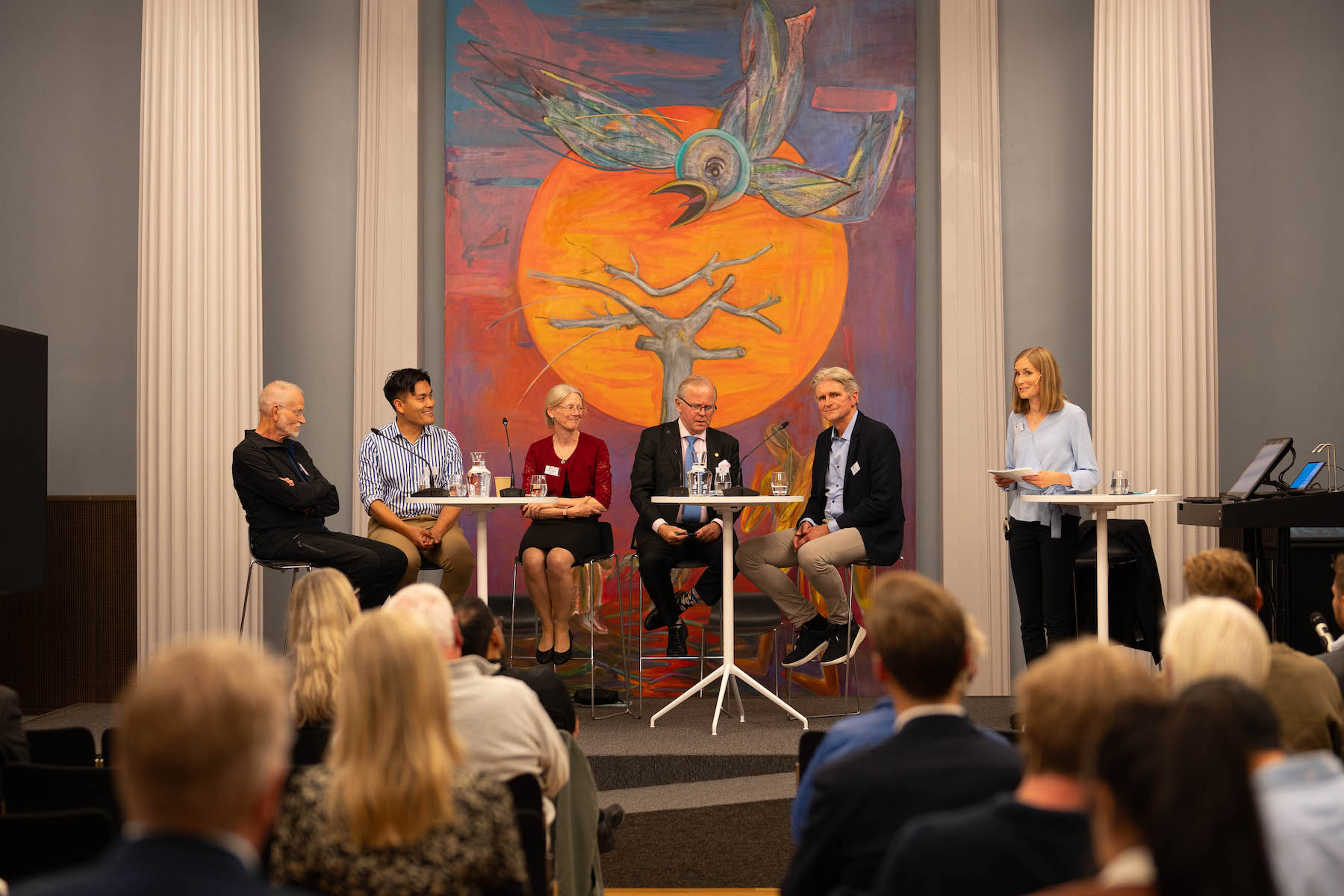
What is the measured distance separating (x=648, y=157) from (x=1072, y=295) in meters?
2.50

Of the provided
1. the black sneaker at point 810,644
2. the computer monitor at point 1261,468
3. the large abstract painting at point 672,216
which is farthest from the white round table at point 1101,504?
the large abstract painting at point 672,216

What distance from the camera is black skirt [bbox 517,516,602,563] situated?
589 centimetres

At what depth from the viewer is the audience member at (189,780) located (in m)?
1.18

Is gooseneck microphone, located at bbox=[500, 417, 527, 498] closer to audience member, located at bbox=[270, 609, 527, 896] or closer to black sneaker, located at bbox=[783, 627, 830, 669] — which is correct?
black sneaker, located at bbox=[783, 627, 830, 669]

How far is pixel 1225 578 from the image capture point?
9.88 ft

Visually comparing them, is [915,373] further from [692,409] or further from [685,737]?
[685,737]

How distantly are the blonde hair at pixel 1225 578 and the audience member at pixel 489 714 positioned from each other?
1631mm

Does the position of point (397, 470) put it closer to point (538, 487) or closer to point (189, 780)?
point (538, 487)

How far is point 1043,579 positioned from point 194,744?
4569mm

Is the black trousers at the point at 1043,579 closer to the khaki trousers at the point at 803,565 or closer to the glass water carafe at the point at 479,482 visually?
the khaki trousers at the point at 803,565

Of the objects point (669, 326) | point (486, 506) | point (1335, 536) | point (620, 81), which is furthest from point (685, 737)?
point (620, 81)

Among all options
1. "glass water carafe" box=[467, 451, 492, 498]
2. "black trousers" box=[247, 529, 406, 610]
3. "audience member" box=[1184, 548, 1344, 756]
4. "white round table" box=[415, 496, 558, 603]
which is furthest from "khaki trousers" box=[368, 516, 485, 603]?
"audience member" box=[1184, 548, 1344, 756]

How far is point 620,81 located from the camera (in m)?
7.03

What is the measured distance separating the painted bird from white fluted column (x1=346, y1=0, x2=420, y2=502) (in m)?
0.46
